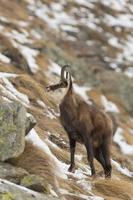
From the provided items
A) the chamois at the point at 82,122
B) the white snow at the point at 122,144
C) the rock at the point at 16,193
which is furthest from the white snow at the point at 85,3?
the rock at the point at 16,193

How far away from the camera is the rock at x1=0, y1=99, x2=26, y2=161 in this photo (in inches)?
570

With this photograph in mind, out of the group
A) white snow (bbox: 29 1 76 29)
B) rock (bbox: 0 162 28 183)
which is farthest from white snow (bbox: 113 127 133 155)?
white snow (bbox: 29 1 76 29)

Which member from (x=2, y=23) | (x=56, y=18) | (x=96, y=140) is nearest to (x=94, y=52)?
(x=56, y=18)

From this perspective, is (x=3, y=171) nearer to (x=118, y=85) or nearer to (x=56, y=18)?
(x=118, y=85)

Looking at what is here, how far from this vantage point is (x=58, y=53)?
55000mm

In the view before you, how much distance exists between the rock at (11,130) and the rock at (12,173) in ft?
1.16

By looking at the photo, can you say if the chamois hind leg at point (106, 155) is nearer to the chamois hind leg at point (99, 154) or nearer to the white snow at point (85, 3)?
the chamois hind leg at point (99, 154)

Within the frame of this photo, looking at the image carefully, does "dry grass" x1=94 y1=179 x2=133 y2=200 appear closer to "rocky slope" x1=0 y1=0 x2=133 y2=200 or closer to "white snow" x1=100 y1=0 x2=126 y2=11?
"rocky slope" x1=0 y1=0 x2=133 y2=200

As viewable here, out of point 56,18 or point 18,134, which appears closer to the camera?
point 18,134

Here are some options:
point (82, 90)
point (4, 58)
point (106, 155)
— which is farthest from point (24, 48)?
point (106, 155)

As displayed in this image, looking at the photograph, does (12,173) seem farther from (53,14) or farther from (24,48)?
(53,14)

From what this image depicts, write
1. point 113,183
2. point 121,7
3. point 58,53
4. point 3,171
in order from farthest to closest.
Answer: point 121,7 → point 58,53 → point 113,183 → point 3,171

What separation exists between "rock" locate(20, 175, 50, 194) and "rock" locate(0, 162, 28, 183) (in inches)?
6.9

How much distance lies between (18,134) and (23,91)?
13528 mm
